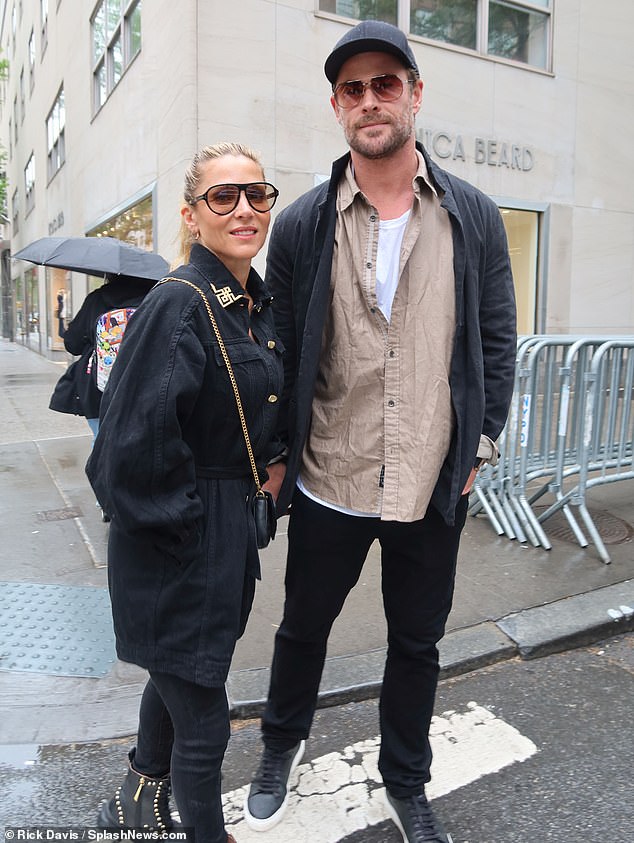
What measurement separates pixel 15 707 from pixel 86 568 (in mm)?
1474

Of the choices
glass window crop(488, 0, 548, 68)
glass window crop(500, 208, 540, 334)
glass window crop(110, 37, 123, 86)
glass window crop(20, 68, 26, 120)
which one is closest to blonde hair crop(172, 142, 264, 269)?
glass window crop(500, 208, 540, 334)

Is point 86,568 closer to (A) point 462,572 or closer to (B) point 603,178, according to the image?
(A) point 462,572

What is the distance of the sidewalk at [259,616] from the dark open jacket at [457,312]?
1.43 m

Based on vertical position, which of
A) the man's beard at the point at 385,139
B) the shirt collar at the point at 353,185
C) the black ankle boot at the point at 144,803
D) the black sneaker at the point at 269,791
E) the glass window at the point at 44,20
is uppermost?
the glass window at the point at 44,20

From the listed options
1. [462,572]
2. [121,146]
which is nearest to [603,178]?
[121,146]

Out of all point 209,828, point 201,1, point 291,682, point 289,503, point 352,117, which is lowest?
point 209,828

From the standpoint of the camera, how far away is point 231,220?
6.23 feet

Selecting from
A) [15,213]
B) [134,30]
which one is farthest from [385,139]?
[15,213]

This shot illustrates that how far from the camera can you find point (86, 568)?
4.50 meters

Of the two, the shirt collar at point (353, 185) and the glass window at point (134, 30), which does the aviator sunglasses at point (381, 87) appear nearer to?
the shirt collar at point (353, 185)

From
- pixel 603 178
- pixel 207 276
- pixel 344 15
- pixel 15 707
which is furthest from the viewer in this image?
pixel 603 178

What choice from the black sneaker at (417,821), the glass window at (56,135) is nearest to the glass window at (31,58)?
the glass window at (56,135)

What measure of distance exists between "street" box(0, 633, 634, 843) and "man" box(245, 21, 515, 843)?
180 mm

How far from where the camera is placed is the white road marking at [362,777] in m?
2.40
